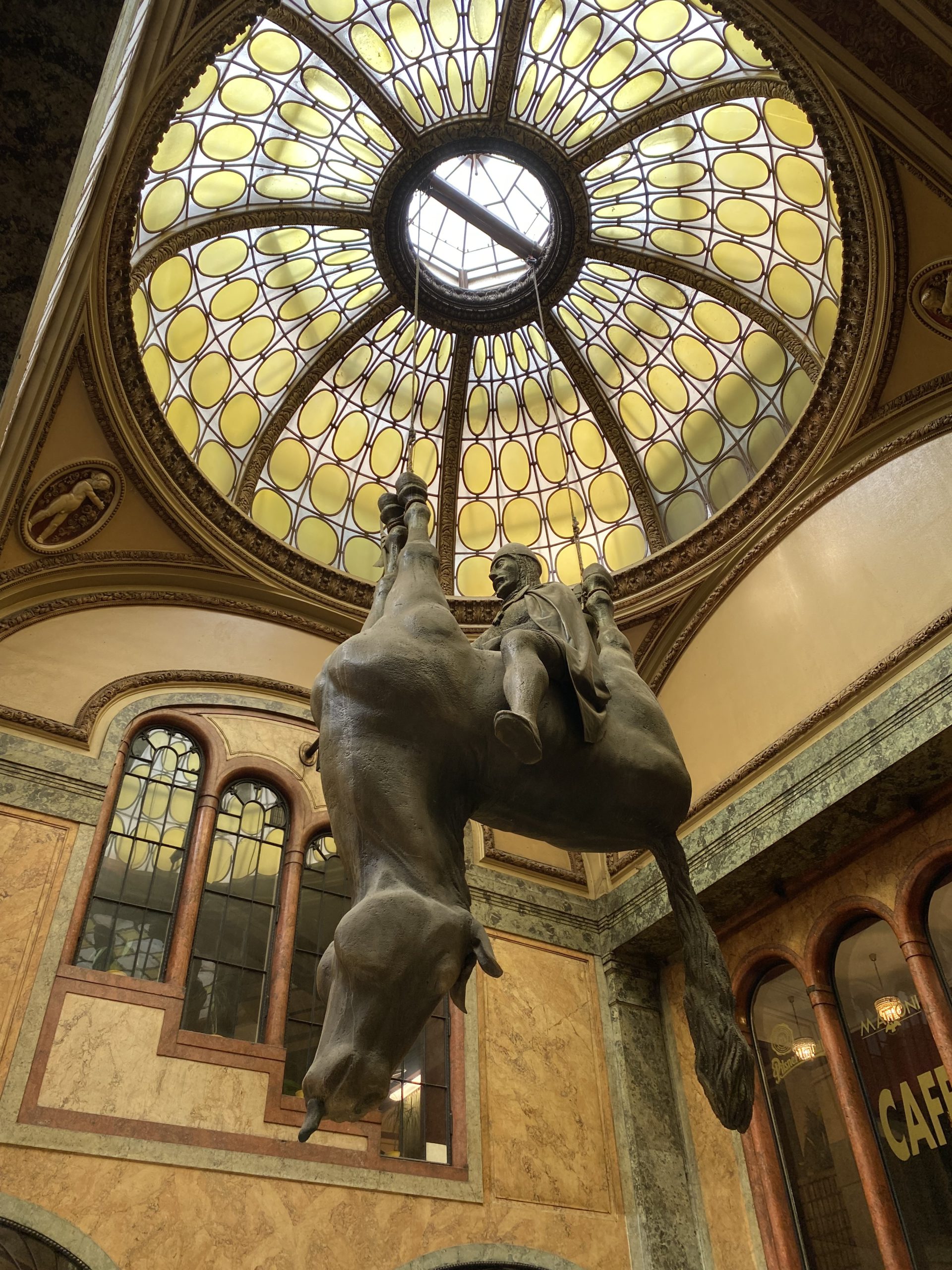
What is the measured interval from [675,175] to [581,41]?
1804 millimetres

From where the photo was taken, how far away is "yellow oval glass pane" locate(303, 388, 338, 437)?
13430 mm

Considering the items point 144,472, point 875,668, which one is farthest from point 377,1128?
point 144,472

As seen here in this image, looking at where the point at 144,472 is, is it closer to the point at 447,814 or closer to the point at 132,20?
the point at 132,20

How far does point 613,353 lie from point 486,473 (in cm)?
234

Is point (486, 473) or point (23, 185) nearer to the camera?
point (23, 185)

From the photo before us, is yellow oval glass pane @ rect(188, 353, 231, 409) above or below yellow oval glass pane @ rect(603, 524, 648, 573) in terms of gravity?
above

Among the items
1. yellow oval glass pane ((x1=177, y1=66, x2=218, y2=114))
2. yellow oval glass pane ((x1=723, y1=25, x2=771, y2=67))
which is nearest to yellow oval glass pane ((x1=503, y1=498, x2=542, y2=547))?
yellow oval glass pane ((x1=723, y1=25, x2=771, y2=67))

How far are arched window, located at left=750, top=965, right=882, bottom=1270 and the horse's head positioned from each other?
758 centimetres

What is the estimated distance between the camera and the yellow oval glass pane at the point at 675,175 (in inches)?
468

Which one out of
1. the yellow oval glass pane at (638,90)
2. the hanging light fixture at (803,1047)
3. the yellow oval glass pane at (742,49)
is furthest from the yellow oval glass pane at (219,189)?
the hanging light fixture at (803,1047)

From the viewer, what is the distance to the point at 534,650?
11.1 ft

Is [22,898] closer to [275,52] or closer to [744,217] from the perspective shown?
[275,52]

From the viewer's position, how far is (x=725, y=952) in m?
10.7

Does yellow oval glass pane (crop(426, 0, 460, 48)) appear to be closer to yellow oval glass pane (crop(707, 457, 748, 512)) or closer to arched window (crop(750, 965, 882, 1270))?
yellow oval glass pane (crop(707, 457, 748, 512))
